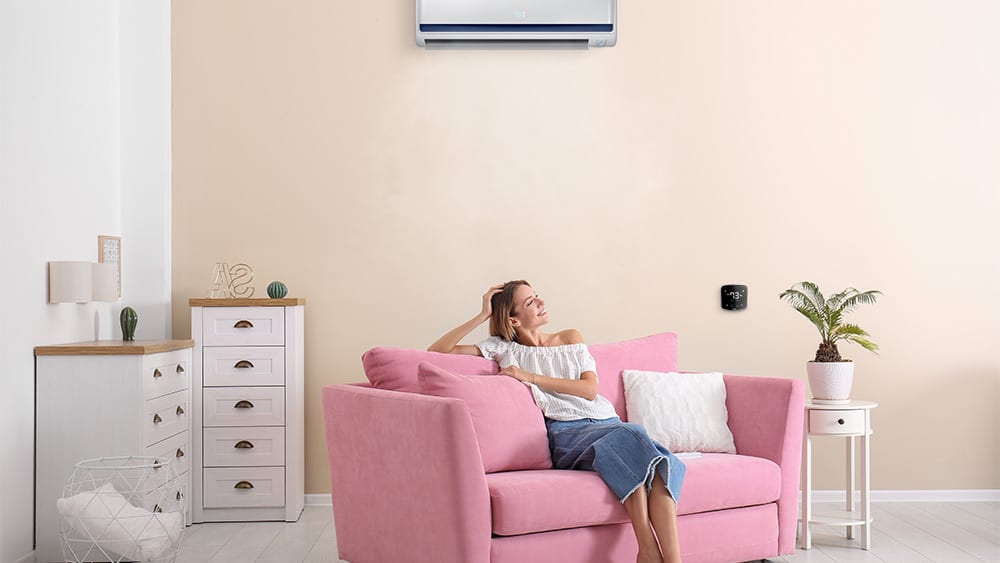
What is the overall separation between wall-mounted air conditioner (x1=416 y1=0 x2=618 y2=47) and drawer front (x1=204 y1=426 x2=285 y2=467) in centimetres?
191

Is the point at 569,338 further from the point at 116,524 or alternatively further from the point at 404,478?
the point at 116,524

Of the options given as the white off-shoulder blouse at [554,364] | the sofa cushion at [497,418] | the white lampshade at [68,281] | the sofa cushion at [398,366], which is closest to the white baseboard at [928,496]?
the white off-shoulder blouse at [554,364]

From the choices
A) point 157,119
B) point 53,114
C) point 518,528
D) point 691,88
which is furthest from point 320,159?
point 518,528

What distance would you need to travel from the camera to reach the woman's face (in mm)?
3660

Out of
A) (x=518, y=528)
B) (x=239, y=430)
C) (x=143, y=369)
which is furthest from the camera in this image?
(x=239, y=430)

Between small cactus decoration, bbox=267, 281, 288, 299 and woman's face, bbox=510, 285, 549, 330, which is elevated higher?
small cactus decoration, bbox=267, 281, 288, 299

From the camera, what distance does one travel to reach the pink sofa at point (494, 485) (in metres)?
2.78

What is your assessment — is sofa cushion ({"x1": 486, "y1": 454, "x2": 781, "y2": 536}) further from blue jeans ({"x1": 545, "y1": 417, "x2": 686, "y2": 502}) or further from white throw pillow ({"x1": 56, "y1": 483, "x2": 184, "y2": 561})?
white throw pillow ({"x1": 56, "y1": 483, "x2": 184, "y2": 561})

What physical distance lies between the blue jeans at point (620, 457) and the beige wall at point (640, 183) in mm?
1279

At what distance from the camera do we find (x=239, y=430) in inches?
161

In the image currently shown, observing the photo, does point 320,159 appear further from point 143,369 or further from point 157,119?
point 143,369

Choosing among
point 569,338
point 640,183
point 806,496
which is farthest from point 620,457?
point 640,183

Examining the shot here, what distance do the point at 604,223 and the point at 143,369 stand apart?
6.99ft

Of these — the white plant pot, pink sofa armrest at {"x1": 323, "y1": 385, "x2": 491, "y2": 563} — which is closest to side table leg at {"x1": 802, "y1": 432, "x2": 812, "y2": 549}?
the white plant pot
